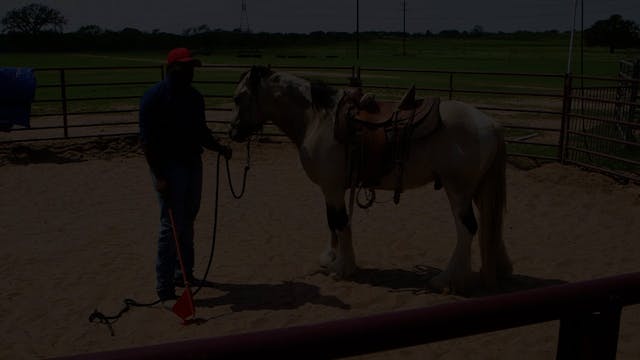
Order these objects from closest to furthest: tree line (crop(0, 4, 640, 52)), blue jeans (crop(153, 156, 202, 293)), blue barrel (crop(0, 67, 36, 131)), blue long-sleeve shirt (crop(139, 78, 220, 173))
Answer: blue long-sleeve shirt (crop(139, 78, 220, 173)) → blue jeans (crop(153, 156, 202, 293)) → blue barrel (crop(0, 67, 36, 131)) → tree line (crop(0, 4, 640, 52))

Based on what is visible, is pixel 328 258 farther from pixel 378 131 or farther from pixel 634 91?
pixel 634 91

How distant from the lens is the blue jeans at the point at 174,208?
458 centimetres

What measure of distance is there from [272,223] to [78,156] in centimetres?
489

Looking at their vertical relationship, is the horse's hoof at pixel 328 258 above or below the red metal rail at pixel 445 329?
below

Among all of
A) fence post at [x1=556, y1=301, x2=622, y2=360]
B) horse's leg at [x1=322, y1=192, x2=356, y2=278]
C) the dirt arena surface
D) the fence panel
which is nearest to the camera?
fence post at [x1=556, y1=301, x2=622, y2=360]

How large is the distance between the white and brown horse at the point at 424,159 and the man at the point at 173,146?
67cm

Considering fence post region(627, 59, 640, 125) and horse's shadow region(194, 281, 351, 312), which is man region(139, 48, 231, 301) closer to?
horse's shadow region(194, 281, 351, 312)

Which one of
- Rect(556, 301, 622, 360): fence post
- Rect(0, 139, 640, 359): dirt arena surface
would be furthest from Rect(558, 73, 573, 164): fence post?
Rect(556, 301, 622, 360): fence post

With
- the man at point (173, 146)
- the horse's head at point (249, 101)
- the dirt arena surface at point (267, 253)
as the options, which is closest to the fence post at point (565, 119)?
the dirt arena surface at point (267, 253)

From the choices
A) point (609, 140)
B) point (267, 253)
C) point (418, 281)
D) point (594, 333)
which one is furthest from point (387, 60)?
point (594, 333)

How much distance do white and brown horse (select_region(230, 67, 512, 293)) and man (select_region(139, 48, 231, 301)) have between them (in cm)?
67

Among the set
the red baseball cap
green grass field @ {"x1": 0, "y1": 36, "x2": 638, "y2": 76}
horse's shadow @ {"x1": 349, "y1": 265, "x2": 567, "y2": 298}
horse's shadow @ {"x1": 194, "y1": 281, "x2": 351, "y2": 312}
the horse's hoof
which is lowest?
horse's shadow @ {"x1": 194, "y1": 281, "x2": 351, "y2": 312}

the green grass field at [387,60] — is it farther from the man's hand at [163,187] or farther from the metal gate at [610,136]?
the man's hand at [163,187]

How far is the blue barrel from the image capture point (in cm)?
1002
